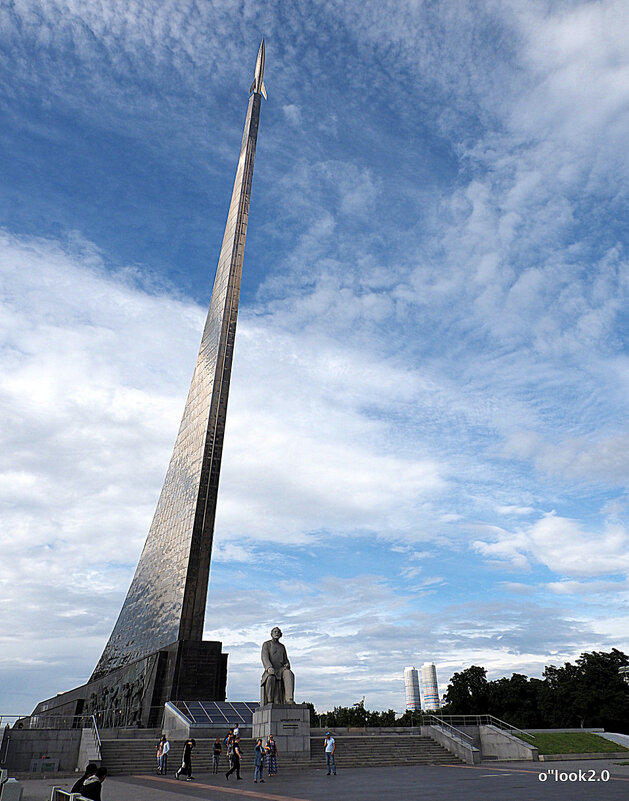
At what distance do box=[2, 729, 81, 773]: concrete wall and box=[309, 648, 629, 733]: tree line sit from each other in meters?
20.3

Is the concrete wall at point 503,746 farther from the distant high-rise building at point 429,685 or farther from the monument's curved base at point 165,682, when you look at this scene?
the distant high-rise building at point 429,685

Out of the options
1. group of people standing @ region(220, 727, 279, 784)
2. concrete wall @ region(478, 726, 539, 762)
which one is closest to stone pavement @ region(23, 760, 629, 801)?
group of people standing @ region(220, 727, 279, 784)

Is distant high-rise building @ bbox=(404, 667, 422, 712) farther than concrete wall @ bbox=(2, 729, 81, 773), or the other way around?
distant high-rise building @ bbox=(404, 667, 422, 712)

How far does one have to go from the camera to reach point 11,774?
53.9ft

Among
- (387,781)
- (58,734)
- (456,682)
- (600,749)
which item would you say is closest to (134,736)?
(58,734)

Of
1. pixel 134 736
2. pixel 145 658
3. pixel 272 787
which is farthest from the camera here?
pixel 145 658

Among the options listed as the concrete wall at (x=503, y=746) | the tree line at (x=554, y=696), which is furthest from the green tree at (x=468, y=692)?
the concrete wall at (x=503, y=746)

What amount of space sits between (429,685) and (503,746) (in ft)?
610

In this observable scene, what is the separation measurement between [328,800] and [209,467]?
20631 millimetres

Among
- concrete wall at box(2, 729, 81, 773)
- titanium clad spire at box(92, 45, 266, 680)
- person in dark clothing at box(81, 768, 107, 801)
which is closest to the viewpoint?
person in dark clothing at box(81, 768, 107, 801)

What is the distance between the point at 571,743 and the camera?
21.4 meters

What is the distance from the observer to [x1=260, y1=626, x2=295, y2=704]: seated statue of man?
62.0ft

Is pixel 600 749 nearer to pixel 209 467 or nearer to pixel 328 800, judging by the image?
pixel 328 800

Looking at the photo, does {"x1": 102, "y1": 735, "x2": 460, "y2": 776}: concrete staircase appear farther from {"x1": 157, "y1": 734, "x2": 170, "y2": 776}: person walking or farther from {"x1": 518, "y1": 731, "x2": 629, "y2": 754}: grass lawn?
{"x1": 518, "y1": 731, "x2": 629, "y2": 754}: grass lawn
